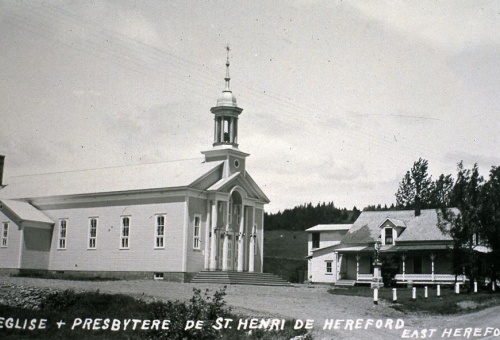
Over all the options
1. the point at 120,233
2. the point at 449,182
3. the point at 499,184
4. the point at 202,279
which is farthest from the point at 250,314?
the point at 449,182

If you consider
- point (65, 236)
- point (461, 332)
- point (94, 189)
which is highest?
point (94, 189)

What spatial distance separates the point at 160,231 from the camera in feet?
129

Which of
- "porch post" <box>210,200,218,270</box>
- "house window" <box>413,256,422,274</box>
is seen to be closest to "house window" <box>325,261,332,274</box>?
"house window" <box>413,256,422,274</box>

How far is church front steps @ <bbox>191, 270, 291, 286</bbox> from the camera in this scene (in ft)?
123

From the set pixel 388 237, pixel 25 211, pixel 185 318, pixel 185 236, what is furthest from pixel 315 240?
pixel 185 318

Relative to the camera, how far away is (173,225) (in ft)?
127

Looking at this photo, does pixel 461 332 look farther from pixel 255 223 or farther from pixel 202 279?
pixel 255 223

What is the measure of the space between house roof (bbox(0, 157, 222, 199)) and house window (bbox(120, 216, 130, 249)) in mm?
1939

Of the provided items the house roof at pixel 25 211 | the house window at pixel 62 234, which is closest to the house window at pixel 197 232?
the house window at pixel 62 234

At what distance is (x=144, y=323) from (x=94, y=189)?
90.8 feet

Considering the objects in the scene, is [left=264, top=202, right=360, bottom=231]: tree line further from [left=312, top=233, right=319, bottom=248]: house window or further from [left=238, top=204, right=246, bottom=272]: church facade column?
[left=238, top=204, right=246, bottom=272]: church facade column

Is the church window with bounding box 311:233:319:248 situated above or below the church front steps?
above

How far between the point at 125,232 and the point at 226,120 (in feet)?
31.9

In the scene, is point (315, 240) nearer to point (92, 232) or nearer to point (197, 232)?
point (197, 232)
